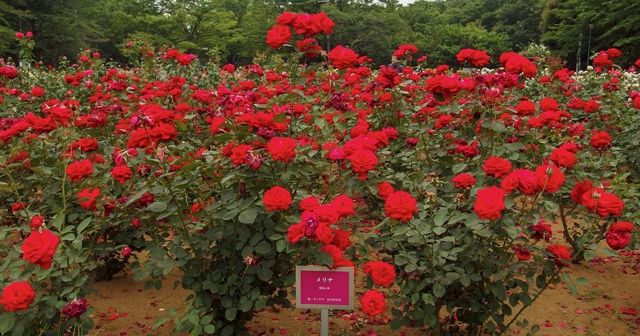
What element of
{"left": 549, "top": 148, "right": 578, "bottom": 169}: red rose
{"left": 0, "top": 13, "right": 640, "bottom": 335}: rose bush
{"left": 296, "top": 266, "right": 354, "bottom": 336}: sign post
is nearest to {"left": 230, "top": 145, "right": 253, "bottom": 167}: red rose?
{"left": 0, "top": 13, "right": 640, "bottom": 335}: rose bush

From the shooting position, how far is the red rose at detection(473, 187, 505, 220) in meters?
1.61

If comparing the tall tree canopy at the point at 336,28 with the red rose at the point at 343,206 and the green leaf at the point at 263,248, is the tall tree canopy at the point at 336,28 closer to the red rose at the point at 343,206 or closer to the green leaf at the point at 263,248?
the green leaf at the point at 263,248

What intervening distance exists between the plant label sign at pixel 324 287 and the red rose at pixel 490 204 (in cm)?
54

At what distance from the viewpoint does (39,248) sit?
62.2 inches

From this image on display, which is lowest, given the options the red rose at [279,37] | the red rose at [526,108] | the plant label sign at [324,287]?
the plant label sign at [324,287]

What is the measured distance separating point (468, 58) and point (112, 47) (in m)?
39.9

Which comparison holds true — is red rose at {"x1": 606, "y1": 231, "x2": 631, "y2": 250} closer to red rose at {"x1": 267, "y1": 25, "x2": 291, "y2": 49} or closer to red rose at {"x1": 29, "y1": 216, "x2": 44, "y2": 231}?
red rose at {"x1": 267, "y1": 25, "x2": 291, "y2": 49}

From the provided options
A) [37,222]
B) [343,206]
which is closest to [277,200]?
[343,206]

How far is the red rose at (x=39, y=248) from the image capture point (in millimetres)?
1578

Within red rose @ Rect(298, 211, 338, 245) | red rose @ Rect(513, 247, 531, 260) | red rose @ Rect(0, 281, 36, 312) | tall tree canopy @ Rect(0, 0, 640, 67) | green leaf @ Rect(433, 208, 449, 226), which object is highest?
tall tree canopy @ Rect(0, 0, 640, 67)

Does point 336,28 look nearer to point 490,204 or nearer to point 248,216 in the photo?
point 248,216

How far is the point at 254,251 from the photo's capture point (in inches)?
82.4

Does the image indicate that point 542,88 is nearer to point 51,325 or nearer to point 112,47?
point 51,325

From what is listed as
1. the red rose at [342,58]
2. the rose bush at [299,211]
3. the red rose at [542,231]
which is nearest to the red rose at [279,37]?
the rose bush at [299,211]
